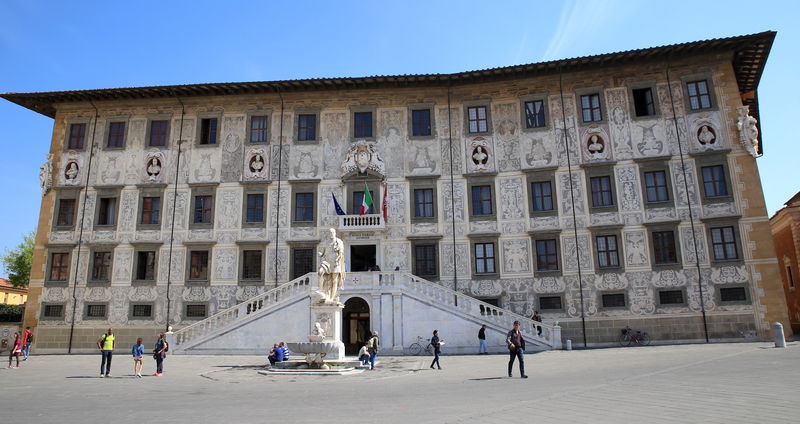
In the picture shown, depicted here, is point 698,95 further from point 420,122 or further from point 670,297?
point 420,122

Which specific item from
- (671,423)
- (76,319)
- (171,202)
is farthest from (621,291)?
(76,319)

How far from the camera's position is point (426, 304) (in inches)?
957

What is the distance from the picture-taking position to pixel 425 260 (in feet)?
89.9

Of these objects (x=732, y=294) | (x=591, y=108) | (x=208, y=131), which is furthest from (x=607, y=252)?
(x=208, y=131)

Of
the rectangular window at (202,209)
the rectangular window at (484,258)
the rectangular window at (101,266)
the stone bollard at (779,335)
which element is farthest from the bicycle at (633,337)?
the rectangular window at (101,266)

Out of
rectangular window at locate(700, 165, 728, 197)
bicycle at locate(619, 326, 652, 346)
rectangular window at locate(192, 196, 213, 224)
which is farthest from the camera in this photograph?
rectangular window at locate(192, 196, 213, 224)

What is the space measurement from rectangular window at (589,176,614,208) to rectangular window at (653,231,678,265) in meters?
2.80

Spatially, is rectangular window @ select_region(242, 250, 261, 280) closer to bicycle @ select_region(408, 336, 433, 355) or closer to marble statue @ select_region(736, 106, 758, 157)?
bicycle @ select_region(408, 336, 433, 355)

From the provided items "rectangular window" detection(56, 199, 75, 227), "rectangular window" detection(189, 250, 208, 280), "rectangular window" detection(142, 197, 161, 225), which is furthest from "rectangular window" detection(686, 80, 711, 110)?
"rectangular window" detection(56, 199, 75, 227)

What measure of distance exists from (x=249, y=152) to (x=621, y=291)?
21662 mm

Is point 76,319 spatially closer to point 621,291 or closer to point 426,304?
point 426,304

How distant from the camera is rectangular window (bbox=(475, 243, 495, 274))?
26906 mm

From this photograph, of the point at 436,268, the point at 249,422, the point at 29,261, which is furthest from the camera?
the point at 29,261

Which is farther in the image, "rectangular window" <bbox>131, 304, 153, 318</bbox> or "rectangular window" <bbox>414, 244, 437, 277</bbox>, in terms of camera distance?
"rectangular window" <bbox>131, 304, 153, 318</bbox>
